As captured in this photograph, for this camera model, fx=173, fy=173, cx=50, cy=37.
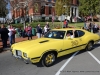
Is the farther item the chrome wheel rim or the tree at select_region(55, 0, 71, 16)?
the tree at select_region(55, 0, 71, 16)

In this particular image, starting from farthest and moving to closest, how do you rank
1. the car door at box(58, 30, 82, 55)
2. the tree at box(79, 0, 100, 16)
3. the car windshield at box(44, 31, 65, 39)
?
the tree at box(79, 0, 100, 16), the car windshield at box(44, 31, 65, 39), the car door at box(58, 30, 82, 55)

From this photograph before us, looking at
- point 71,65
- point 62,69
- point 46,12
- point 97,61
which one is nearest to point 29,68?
point 62,69

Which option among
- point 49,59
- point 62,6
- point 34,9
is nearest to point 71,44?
point 49,59

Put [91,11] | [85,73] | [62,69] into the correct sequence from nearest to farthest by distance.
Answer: [85,73] < [62,69] < [91,11]

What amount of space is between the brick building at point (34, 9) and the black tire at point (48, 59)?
1664 cm

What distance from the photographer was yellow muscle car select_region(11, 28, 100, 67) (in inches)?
247

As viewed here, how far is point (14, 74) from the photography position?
6.04m

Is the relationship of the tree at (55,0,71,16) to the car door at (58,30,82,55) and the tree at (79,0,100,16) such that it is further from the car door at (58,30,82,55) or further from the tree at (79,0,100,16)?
the car door at (58,30,82,55)

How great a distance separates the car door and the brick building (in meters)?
15.4

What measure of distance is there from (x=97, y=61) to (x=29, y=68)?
2.99 meters

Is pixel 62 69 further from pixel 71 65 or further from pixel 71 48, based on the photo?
pixel 71 48

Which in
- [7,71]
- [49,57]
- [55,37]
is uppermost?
[55,37]

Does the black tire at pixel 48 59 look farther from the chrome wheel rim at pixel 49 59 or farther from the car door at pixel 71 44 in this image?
the car door at pixel 71 44

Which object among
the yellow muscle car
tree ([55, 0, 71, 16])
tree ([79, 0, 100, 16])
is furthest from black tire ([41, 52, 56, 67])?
tree ([79, 0, 100, 16])
